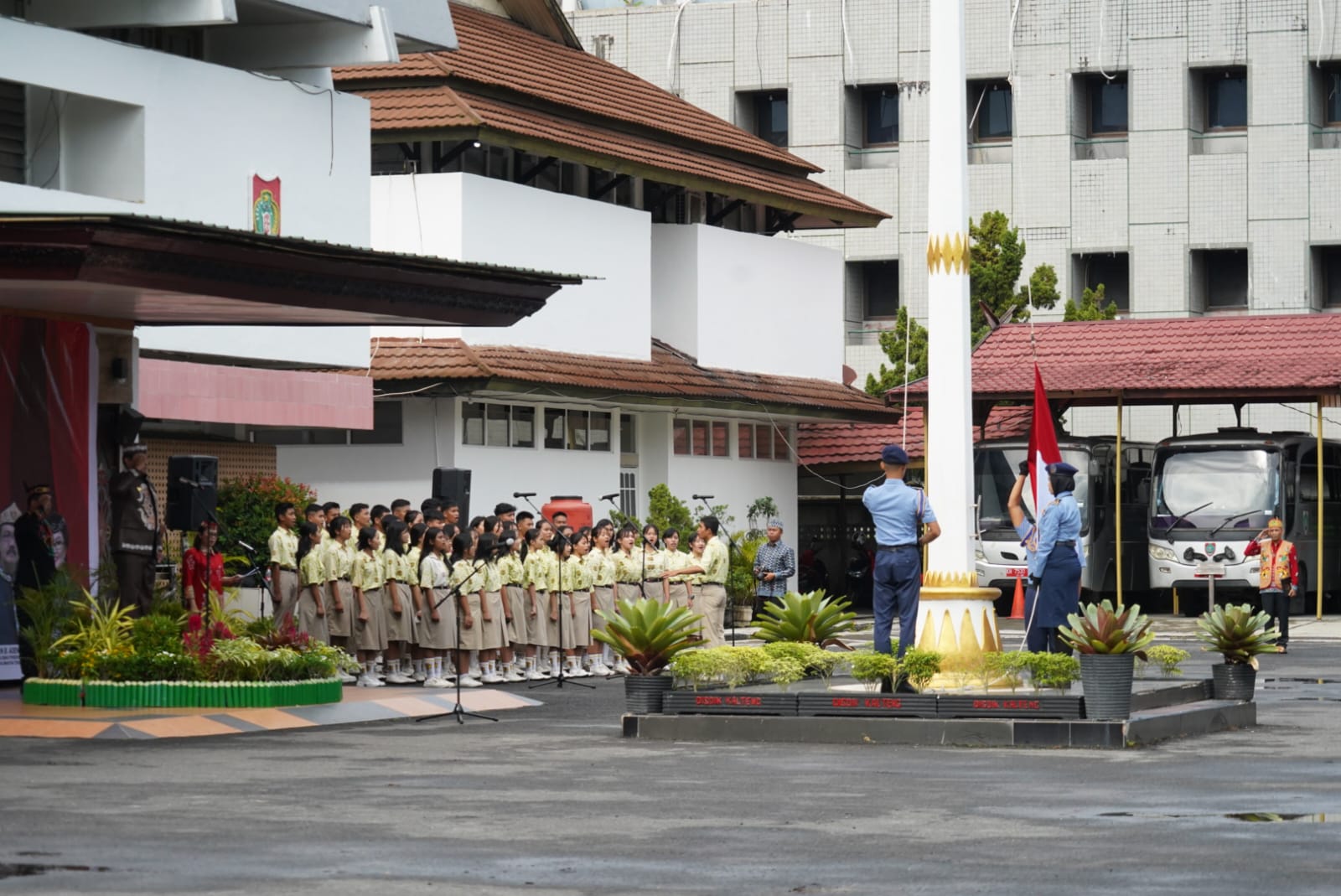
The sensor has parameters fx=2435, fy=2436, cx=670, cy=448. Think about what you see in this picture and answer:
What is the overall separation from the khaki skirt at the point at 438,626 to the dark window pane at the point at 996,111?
107ft

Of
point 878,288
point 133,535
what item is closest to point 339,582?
point 133,535

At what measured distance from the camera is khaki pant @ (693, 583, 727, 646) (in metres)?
27.0

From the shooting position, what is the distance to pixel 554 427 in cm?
3575

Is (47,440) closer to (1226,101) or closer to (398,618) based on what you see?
(398,618)

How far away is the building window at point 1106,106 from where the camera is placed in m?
52.7

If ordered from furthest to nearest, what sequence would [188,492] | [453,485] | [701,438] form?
[701,438] < [453,485] < [188,492]

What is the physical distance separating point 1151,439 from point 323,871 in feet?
141

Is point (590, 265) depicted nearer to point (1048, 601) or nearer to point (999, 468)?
point (999, 468)

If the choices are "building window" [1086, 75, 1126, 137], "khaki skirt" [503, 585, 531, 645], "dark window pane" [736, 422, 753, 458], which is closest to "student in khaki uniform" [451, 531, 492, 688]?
"khaki skirt" [503, 585, 531, 645]

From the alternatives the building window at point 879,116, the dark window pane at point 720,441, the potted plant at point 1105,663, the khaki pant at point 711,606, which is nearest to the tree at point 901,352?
the dark window pane at point 720,441

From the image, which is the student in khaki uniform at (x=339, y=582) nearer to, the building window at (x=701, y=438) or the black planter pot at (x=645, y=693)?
the black planter pot at (x=645, y=693)

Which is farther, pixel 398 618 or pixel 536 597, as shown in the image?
pixel 536 597

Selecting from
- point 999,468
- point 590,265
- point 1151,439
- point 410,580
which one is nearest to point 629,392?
point 590,265

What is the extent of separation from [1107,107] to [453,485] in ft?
95.7
